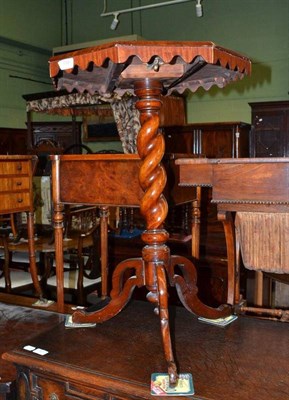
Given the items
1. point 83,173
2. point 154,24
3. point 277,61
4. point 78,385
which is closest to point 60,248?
point 83,173

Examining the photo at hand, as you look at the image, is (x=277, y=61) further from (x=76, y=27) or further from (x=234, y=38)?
(x=76, y=27)

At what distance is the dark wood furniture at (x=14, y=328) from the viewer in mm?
1718

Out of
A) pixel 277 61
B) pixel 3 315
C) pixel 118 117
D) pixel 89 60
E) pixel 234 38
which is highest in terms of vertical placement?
pixel 234 38

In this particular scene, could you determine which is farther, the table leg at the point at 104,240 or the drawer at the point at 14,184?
the drawer at the point at 14,184

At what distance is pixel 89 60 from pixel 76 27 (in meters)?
8.58

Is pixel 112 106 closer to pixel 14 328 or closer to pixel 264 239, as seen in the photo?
pixel 14 328

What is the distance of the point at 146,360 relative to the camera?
1.53 meters

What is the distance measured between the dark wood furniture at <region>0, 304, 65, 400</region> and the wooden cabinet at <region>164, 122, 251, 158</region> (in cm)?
448

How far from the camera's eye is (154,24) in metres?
8.47

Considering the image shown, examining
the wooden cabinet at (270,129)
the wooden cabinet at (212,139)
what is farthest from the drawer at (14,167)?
the wooden cabinet at (270,129)

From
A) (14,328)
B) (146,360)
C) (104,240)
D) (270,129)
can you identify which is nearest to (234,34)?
(270,129)

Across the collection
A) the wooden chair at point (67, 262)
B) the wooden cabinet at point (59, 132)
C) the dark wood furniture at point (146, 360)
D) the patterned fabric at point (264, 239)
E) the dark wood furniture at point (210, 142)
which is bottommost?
the wooden chair at point (67, 262)

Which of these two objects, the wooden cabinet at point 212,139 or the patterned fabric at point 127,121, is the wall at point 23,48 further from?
the wooden cabinet at point 212,139

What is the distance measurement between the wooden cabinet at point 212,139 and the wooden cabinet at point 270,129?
0.18 m
